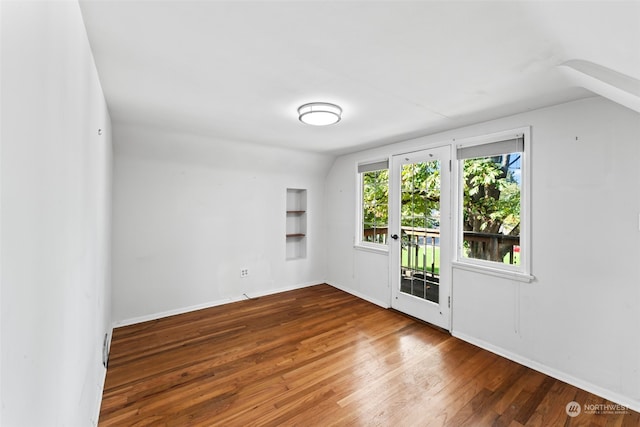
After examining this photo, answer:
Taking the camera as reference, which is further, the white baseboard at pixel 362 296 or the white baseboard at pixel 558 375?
the white baseboard at pixel 362 296

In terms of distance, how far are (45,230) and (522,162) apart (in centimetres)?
329

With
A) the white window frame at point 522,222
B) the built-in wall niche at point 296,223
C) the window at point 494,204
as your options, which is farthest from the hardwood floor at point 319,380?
the built-in wall niche at point 296,223

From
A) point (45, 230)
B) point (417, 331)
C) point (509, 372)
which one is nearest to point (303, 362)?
point (417, 331)

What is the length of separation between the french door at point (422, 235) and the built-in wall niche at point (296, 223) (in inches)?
67.1

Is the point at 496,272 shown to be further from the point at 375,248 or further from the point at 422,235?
the point at 375,248

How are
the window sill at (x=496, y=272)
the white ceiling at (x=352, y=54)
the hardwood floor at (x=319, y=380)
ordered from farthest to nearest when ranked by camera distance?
1. the window sill at (x=496, y=272)
2. the hardwood floor at (x=319, y=380)
3. the white ceiling at (x=352, y=54)

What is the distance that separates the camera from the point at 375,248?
414 centimetres

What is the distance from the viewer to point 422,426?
1.80 meters

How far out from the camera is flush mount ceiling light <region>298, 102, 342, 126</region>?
7.71ft

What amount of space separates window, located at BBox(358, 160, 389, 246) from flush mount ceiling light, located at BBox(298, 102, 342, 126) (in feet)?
5.62

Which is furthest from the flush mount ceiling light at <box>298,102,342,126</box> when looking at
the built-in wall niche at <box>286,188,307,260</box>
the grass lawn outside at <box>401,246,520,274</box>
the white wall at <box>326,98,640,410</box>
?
the built-in wall niche at <box>286,188,307,260</box>

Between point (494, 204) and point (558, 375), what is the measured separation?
155 cm

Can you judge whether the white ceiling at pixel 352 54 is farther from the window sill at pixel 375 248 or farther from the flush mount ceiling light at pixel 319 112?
the window sill at pixel 375 248

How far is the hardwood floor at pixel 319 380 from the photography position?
6.17ft
